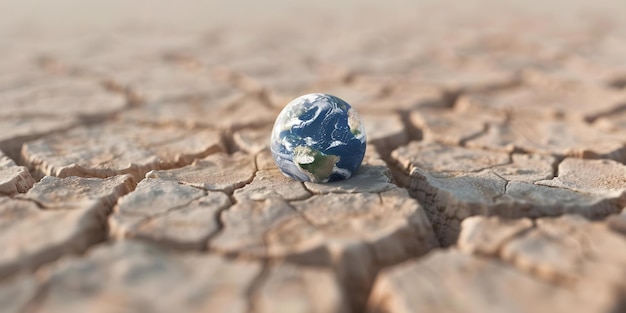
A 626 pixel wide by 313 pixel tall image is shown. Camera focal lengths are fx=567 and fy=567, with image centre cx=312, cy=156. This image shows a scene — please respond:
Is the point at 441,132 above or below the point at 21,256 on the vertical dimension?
below

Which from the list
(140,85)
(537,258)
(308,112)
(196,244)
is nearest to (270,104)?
(140,85)

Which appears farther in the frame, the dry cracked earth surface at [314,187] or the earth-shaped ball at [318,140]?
the earth-shaped ball at [318,140]

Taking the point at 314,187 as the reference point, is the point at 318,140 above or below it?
above

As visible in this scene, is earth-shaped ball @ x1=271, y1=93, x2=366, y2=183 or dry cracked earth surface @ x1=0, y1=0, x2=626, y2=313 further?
earth-shaped ball @ x1=271, y1=93, x2=366, y2=183

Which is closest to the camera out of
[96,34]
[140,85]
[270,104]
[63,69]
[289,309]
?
[289,309]

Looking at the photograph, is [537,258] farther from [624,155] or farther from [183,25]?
[183,25]
